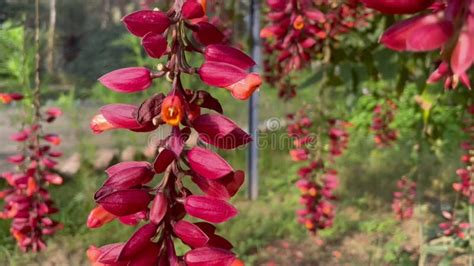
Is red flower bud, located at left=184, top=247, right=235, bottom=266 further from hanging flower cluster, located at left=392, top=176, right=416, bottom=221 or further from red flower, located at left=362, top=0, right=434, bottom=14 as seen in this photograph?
hanging flower cluster, located at left=392, top=176, right=416, bottom=221

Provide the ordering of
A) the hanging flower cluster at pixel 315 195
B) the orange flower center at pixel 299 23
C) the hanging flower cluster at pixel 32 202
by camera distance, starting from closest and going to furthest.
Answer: the orange flower center at pixel 299 23, the hanging flower cluster at pixel 32 202, the hanging flower cluster at pixel 315 195

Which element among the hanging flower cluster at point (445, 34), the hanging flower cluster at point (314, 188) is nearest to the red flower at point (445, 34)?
the hanging flower cluster at point (445, 34)

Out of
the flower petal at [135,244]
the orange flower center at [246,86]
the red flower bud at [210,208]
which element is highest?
the orange flower center at [246,86]

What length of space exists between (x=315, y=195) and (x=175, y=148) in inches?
69.6

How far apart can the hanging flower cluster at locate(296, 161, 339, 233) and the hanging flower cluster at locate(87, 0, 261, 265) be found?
66.7 inches

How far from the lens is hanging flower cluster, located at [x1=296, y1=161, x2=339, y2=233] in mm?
2260

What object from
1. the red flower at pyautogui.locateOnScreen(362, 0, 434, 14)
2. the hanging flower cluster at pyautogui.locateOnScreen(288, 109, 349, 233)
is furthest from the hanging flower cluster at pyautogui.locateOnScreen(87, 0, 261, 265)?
the hanging flower cluster at pyautogui.locateOnScreen(288, 109, 349, 233)

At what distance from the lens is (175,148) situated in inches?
22.0

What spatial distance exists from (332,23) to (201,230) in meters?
1.45

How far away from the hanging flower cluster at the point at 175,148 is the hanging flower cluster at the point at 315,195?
1.69 m

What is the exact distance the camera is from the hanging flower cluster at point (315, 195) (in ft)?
7.41

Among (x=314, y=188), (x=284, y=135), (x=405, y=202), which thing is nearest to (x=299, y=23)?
(x=314, y=188)

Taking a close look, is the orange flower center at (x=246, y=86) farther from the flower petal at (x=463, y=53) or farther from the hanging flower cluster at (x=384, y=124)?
the hanging flower cluster at (x=384, y=124)

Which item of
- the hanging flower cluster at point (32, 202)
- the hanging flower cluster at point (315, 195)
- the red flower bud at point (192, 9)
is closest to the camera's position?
the red flower bud at point (192, 9)
